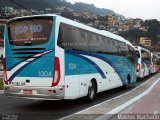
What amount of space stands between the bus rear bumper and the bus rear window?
1.53 m

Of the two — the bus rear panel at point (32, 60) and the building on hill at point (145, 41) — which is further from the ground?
the bus rear panel at point (32, 60)

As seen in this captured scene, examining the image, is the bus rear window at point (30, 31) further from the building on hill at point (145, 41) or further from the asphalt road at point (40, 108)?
the building on hill at point (145, 41)

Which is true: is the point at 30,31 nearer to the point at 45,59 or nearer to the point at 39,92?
the point at 45,59

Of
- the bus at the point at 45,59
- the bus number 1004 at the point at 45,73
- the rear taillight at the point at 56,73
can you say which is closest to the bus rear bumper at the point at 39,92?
the bus at the point at 45,59

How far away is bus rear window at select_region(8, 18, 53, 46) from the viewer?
11688 mm

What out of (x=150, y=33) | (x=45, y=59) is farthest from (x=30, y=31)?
(x=150, y=33)

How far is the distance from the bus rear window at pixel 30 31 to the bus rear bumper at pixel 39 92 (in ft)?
5.02

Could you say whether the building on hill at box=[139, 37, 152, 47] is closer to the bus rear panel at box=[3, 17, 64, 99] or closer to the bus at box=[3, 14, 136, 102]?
the bus at box=[3, 14, 136, 102]

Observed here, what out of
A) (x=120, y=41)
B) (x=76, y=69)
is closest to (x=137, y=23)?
(x=120, y=41)

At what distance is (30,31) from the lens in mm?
11914

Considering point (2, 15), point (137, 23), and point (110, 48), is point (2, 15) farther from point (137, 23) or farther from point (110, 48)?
point (137, 23)

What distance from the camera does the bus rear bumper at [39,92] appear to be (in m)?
11.3

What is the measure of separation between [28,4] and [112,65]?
50.1 ft

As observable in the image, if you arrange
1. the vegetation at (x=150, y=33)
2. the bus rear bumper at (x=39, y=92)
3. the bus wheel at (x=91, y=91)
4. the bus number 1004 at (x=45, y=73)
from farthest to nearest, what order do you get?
the vegetation at (x=150, y=33)
the bus wheel at (x=91, y=91)
the bus number 1004 at (x=45, y=73)
the bus rear bumper at (x=39, y=92)
